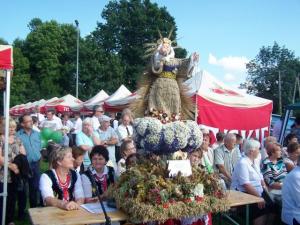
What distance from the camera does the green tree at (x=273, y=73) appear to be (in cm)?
5259

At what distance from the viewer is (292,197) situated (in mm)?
4359

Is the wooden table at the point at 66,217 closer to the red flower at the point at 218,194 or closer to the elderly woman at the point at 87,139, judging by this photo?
the red flower at the point at 218,194

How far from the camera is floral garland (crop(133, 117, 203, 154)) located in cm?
340

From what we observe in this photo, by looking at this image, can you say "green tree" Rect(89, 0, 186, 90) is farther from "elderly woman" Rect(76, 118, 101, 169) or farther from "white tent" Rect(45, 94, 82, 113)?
"elderly woman" Rect(76, 118, 101, 169)

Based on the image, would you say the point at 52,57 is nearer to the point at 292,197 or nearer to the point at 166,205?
the point at 292,197

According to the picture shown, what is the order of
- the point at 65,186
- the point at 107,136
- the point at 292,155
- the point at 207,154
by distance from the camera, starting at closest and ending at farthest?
the point at 65,186
the point at 292,155
the point at 207,154
the point at 107,136

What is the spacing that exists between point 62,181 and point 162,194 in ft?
4.29

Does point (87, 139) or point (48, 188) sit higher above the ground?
point (87, 139)

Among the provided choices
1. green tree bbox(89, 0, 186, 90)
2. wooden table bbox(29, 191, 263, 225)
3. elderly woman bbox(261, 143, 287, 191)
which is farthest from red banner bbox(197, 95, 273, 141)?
green tree bbox(89, 0, 186, 90)

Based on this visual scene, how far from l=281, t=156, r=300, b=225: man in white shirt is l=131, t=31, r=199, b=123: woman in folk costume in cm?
137

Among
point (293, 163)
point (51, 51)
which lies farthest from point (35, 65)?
point (293, 163)

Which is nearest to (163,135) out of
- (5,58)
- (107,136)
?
(5,58)

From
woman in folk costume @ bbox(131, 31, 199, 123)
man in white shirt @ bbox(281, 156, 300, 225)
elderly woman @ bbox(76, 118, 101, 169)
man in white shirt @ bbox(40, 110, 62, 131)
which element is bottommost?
man in white shirt @ bbox(281, 156, 300, 225)

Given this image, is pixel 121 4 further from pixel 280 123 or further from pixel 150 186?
pixel 150 186
